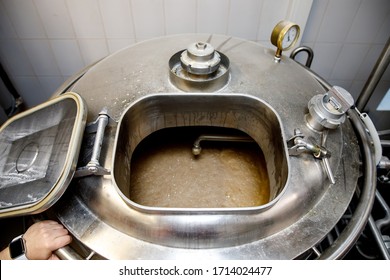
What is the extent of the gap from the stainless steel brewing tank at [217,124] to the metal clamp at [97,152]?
0.03 metres

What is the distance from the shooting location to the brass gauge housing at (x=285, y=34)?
1.14 meters

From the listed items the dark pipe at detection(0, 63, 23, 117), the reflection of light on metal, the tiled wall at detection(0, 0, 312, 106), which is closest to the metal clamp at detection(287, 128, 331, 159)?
the tiled wall at detection(0, 0, 312, 106)

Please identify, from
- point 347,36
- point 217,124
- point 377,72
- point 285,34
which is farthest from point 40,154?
point 347,36

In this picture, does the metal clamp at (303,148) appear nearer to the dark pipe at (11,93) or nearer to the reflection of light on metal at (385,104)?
the reflection of light on metal at (385,104)

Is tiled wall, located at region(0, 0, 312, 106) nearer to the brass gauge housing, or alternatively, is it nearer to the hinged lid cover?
the brass gauge housing

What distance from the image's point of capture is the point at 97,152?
877mm

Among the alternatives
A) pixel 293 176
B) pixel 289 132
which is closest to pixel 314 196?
pixel 293 176

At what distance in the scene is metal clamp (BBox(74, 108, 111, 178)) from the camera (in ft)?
2.81

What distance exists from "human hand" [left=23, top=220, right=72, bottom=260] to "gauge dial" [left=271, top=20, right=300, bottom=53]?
1.13 meters

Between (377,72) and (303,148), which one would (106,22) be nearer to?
(303,148)

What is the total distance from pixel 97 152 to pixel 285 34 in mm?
903

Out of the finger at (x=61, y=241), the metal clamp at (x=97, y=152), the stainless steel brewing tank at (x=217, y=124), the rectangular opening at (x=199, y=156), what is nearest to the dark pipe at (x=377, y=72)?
the stainless steel brewing tank at (x=217, y=124)

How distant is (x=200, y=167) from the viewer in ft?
5.07
